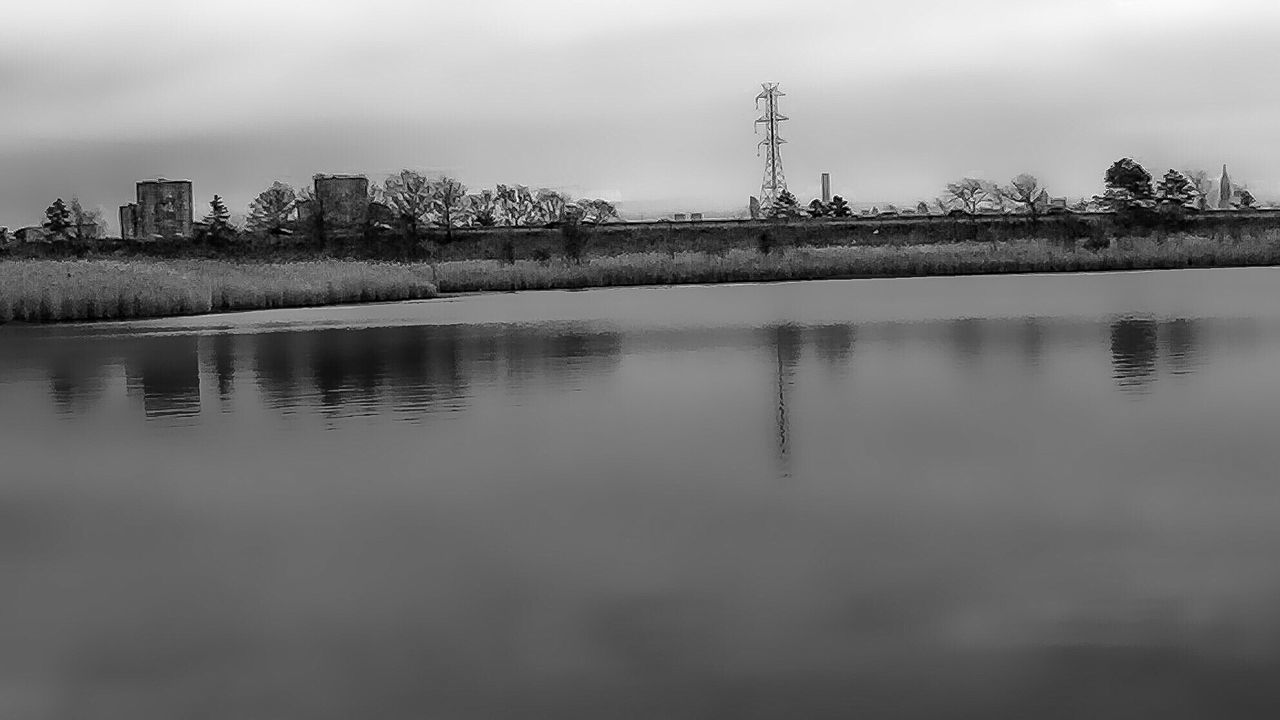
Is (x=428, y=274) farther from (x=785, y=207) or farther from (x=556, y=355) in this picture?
(x=785, y=207)

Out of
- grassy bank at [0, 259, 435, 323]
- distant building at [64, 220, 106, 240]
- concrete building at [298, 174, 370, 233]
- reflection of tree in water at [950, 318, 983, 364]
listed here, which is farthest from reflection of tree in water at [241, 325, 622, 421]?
distant building at [64, 220, 106, 240]

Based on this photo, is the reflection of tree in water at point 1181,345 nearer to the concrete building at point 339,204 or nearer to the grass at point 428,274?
the grass at point 428,274

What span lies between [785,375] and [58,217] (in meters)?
77.2

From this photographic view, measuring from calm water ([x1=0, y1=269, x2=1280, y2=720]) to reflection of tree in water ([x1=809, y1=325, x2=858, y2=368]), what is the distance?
109 centimetres

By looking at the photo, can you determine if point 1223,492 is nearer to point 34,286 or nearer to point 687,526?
point 687,526

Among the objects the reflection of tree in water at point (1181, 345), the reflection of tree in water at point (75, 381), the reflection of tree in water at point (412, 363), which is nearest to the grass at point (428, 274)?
the reflection of tree in water at point (412, 363)

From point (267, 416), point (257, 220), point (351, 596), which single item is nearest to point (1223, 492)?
point (351, 596)

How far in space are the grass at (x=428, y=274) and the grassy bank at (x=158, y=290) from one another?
2 cm

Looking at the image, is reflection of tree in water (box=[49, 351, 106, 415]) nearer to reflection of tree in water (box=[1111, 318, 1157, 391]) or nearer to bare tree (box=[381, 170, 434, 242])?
reflection of tree in water (box=[1111, 318, 1157, 391])

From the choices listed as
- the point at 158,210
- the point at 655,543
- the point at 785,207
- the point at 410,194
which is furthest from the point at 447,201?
the point at 655,543

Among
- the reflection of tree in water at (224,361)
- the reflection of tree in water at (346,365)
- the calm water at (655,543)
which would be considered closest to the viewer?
the calm water at (655,543)

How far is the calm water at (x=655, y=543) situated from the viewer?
15.9 feet

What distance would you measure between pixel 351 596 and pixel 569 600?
0.93 m

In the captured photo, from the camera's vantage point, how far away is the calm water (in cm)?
485
